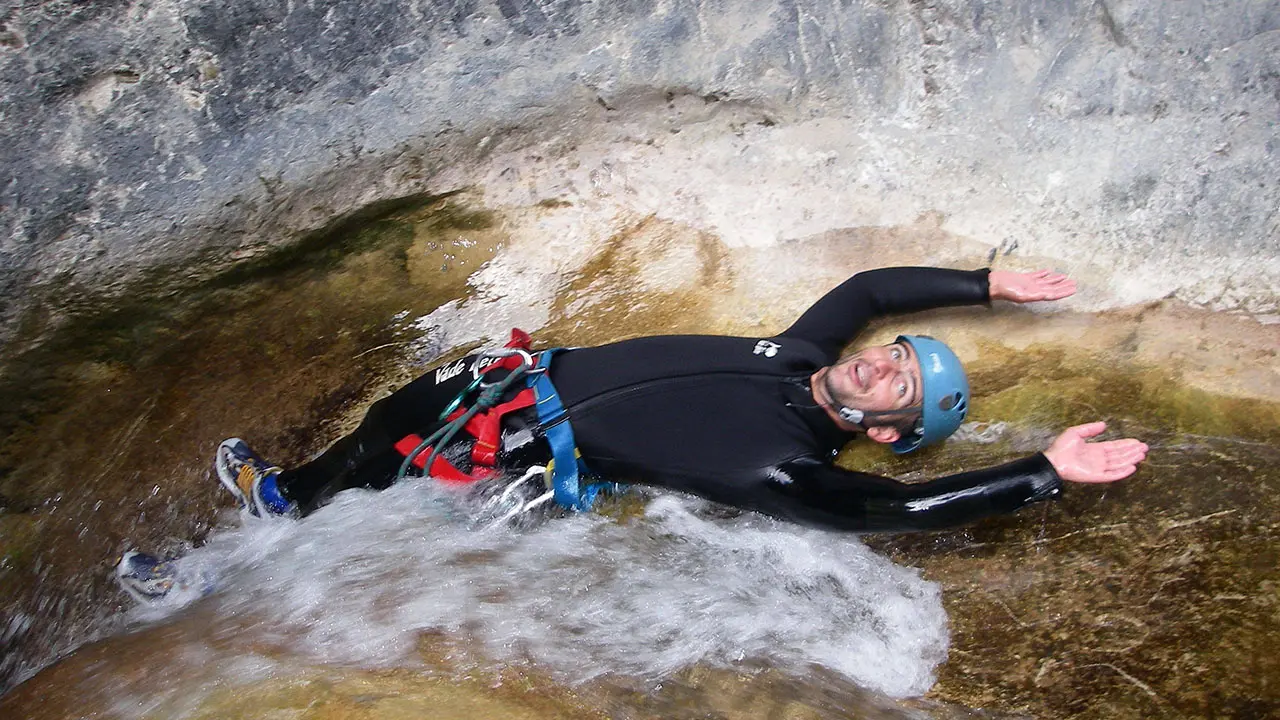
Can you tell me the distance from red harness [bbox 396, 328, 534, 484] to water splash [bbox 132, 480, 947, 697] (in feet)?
0.26

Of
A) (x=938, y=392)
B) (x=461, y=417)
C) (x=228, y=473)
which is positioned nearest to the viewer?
(x=938, y=392)

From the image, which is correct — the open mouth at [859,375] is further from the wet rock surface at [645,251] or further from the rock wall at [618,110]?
the rock wall at [618,110]

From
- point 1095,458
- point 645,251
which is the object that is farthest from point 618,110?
point 1095,458

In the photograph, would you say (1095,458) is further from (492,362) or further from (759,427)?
(492,362)

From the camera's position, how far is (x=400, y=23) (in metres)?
3.44

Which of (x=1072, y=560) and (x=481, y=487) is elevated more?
(x=481, y=487)

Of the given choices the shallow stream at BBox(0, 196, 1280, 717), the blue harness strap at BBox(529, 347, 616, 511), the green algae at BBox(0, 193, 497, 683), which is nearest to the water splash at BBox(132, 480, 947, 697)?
the shallow stream at BBox(0, 196, 1280, 717)

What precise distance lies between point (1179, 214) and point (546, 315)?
2.29 metres

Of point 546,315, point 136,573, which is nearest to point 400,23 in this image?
point 546,315

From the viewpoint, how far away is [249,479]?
3.36m

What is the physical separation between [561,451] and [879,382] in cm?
102

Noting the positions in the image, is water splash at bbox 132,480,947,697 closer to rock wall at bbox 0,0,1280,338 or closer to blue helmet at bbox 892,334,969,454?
blue helmet at bbox 892,334,969,454

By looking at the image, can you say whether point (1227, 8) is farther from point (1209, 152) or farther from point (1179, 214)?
point (1179, 214)

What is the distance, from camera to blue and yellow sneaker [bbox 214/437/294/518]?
3.32m
